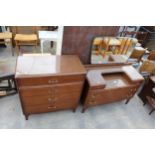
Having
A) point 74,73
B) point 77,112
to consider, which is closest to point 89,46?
point 74,73

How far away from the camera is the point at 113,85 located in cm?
224

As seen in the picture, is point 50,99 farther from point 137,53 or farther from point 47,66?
point 137,53

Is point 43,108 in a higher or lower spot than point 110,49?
lower

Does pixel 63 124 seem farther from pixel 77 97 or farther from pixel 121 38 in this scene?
pixel 121 38

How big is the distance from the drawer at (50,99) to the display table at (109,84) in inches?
9.4

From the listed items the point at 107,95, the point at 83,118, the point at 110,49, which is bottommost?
the point at 83,118

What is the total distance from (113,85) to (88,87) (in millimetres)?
484

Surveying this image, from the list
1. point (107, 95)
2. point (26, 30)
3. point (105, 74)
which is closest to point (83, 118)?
point (107, 95)

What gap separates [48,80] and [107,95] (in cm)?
106

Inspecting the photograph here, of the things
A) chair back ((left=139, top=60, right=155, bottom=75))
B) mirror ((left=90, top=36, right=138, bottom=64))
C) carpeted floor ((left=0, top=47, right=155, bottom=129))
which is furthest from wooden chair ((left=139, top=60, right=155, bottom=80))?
carpeted floor ((left=0, top=47, right=155, bottom=129))

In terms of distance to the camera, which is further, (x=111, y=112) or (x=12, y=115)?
(x=111, y=112)

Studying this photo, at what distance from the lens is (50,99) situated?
6.46 feet
